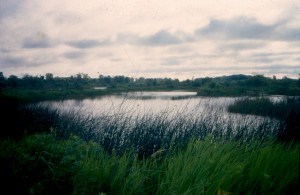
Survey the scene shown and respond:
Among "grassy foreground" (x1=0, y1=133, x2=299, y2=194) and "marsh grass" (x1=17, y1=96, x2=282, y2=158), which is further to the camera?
"marsh grass" (x1=17, y1=96, x2=282, y2=158)

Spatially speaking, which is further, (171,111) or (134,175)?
(171,111)

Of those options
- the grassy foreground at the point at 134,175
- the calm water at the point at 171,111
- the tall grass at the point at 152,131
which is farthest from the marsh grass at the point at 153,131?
the grassy foreground at the point at 134,175

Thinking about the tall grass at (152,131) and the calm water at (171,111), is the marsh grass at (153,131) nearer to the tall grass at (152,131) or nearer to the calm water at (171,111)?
the tall grass at (152,131)

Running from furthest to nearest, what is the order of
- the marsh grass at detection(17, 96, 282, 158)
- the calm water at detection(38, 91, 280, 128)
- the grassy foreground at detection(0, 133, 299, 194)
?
1. the calm water at detection(38, 91, 280, 128)
2. the marsh grass at detection(17, 96, 282, 158)
3. the grassy foreground at detection(0, 133, 299, 194)

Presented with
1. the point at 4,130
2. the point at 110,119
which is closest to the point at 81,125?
the point at 110,119

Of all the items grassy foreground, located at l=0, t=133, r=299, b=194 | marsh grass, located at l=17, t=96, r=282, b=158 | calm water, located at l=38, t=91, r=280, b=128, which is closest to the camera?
grassy foreground, located at l=0, t=133, r=299, b=194

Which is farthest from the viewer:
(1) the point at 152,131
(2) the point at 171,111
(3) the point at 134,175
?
(2) the point at 171,111

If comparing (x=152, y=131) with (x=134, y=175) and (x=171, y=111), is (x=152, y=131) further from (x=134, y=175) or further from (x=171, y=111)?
(x=134, y=175)

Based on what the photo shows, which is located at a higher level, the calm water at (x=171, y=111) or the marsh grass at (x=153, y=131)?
the calm water at (x=171, y=111)

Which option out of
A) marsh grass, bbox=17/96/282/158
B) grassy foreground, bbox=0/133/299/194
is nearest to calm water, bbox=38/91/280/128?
marsh grass, bbox=17/96/282/158

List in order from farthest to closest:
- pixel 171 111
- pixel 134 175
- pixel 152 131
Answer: pixel 171 111 → pixel 152 131 → pixel 134 175

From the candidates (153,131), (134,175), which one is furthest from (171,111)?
(134,175)

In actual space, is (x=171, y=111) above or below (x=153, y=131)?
above

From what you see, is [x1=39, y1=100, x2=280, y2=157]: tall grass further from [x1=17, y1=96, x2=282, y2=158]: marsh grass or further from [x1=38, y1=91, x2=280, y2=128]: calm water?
[x1=38, y1=91, x2=280, y2=128]: calm water
